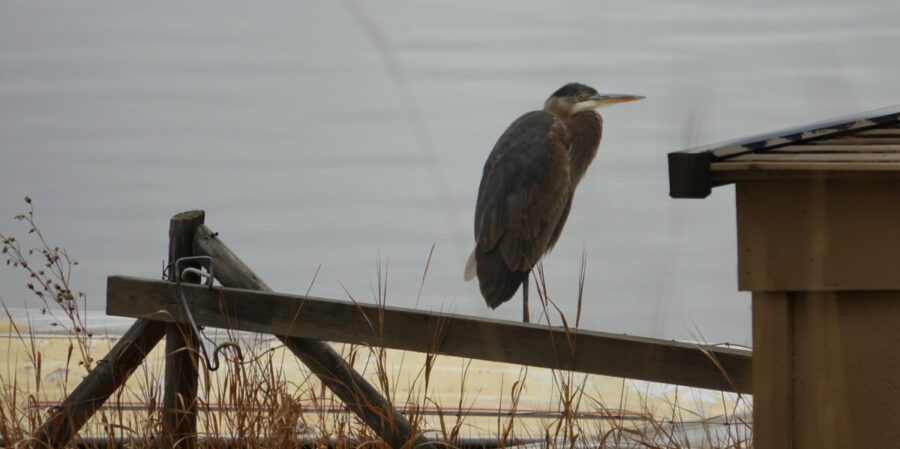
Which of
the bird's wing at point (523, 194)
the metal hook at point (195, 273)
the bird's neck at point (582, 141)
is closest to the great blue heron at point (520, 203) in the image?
the bird's wing at point (523, 194)

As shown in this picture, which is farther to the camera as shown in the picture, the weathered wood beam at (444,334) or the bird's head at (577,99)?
the bird's head at (577,99)

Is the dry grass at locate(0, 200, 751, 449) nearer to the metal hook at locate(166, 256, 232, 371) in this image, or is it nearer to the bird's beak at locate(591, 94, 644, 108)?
the metal hook at locate(166, 256, 232, 371)

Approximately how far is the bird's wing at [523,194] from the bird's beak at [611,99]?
431 mm

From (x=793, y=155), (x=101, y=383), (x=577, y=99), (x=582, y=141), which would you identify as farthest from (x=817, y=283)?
(x=577, y=99)

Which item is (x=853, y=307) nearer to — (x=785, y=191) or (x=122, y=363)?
(x=785, y=191)

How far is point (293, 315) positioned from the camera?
7.41 ft

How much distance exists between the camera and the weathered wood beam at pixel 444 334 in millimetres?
1968

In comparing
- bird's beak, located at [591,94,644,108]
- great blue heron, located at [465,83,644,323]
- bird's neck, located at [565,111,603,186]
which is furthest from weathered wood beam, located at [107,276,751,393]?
bird's beak, located at [591,94,644,108]

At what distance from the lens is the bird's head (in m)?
4.62

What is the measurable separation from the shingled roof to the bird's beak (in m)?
3.31

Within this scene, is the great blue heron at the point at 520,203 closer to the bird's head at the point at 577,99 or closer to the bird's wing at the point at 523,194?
the bird's wing at the point at 523,194

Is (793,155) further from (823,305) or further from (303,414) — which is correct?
(303,414)

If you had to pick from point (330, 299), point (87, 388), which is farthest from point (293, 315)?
point (87, 388)

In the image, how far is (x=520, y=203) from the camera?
4105mm
